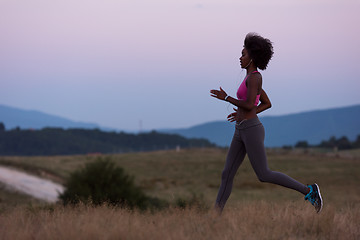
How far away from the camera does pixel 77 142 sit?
175 m

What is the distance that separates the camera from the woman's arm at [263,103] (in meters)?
7.40

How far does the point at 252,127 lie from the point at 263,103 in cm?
71

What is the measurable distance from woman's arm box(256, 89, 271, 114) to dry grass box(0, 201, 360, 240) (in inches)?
55.4

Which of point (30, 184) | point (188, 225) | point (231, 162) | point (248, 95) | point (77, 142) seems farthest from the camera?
point (77, 142)

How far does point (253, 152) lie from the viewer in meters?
6.95

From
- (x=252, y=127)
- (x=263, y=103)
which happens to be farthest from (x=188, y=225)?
(x=263, y=103)

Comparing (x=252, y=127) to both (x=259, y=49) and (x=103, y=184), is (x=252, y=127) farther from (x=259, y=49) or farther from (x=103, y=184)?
(x=103, y=184)

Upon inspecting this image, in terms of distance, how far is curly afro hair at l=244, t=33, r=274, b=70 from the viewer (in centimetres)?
708

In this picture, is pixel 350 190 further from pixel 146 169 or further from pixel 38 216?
pixel 38 216

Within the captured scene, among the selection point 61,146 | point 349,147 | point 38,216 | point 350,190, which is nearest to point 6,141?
point 61,146

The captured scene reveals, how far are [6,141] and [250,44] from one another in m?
160

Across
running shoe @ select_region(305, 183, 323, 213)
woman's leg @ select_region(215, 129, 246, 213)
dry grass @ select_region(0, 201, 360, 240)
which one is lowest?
dry grass @ select_region(0, 201, 360, 240)

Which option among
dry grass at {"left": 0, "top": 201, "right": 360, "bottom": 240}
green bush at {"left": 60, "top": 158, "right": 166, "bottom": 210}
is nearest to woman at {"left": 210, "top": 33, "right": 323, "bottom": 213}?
dry grass at {"left": 0, "top": 201, "right": 360, "bottom": 240}

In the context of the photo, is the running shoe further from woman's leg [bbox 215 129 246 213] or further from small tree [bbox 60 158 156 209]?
small tree [bbox 60 158 156 209]
